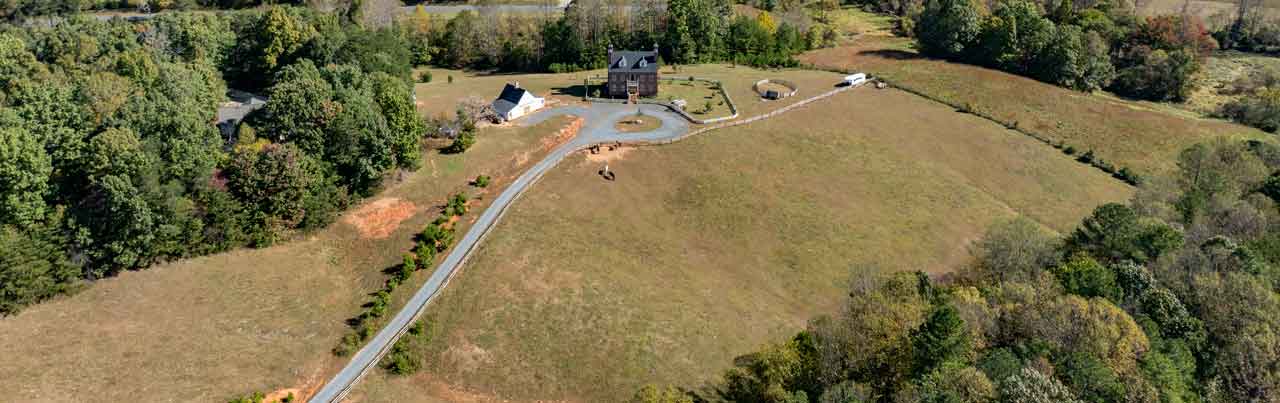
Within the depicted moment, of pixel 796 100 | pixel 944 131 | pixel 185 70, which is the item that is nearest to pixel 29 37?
pixel 185 70

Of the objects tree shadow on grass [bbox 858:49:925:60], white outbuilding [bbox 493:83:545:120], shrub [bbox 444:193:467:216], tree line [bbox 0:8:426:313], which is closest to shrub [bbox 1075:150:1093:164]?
tree shadow on grass [bbox 858:49:925:60]

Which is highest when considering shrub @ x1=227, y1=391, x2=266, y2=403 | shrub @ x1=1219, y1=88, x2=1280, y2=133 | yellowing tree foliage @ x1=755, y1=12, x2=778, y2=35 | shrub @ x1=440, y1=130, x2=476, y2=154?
yellowing tree foliage @ x1=755, y1=12, x2=778, y2=35

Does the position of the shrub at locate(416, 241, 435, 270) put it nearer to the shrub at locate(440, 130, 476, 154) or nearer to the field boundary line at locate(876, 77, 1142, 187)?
the shrub at locate(440, 130, 476, 154)

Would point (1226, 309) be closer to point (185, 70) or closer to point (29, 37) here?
point (185, 70)

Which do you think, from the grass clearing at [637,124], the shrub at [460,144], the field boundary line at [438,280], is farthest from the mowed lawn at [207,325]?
the grass clearing at [637,124]

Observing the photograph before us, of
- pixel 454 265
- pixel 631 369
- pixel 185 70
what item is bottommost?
pixel 631 369

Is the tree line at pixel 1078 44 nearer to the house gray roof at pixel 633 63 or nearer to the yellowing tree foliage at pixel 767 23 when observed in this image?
the yellowing tree foliage at pixel 767 23

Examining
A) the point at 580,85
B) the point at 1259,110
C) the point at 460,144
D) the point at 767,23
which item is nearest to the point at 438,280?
the point at 460,144
